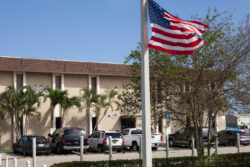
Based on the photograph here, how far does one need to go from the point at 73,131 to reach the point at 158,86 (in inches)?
505

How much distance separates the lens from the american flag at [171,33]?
30.5 ft

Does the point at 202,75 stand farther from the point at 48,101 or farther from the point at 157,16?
the point at 48,101

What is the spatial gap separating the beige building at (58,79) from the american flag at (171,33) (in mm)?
20511

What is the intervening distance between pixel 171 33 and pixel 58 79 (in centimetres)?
2504

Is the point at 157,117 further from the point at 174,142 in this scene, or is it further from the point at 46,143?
the point at 174,142

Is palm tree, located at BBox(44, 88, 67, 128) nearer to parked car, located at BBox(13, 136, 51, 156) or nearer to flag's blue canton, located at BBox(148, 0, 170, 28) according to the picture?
parked car, located at BBox(13, 136, 51, 156)

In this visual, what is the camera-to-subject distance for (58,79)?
33.3m

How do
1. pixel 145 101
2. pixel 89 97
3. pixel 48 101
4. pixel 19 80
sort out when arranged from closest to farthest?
pixel 145 101 < pixel 19 80 < pixel 48 101 < pixel 89 97

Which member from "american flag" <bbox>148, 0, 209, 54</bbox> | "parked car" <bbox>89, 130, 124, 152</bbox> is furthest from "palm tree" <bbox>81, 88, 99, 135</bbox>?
"american flag" <bbox>148, 0, 209, 54</bbox>

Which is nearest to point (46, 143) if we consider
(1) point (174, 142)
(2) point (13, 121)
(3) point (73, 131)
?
(3) point (73, 131)

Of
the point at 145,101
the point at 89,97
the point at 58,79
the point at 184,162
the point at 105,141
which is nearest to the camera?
the point at 145,101

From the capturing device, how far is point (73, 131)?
2545 cm

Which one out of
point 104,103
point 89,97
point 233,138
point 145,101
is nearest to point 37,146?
point 89,97

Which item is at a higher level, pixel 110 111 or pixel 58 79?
pixel 58 79
